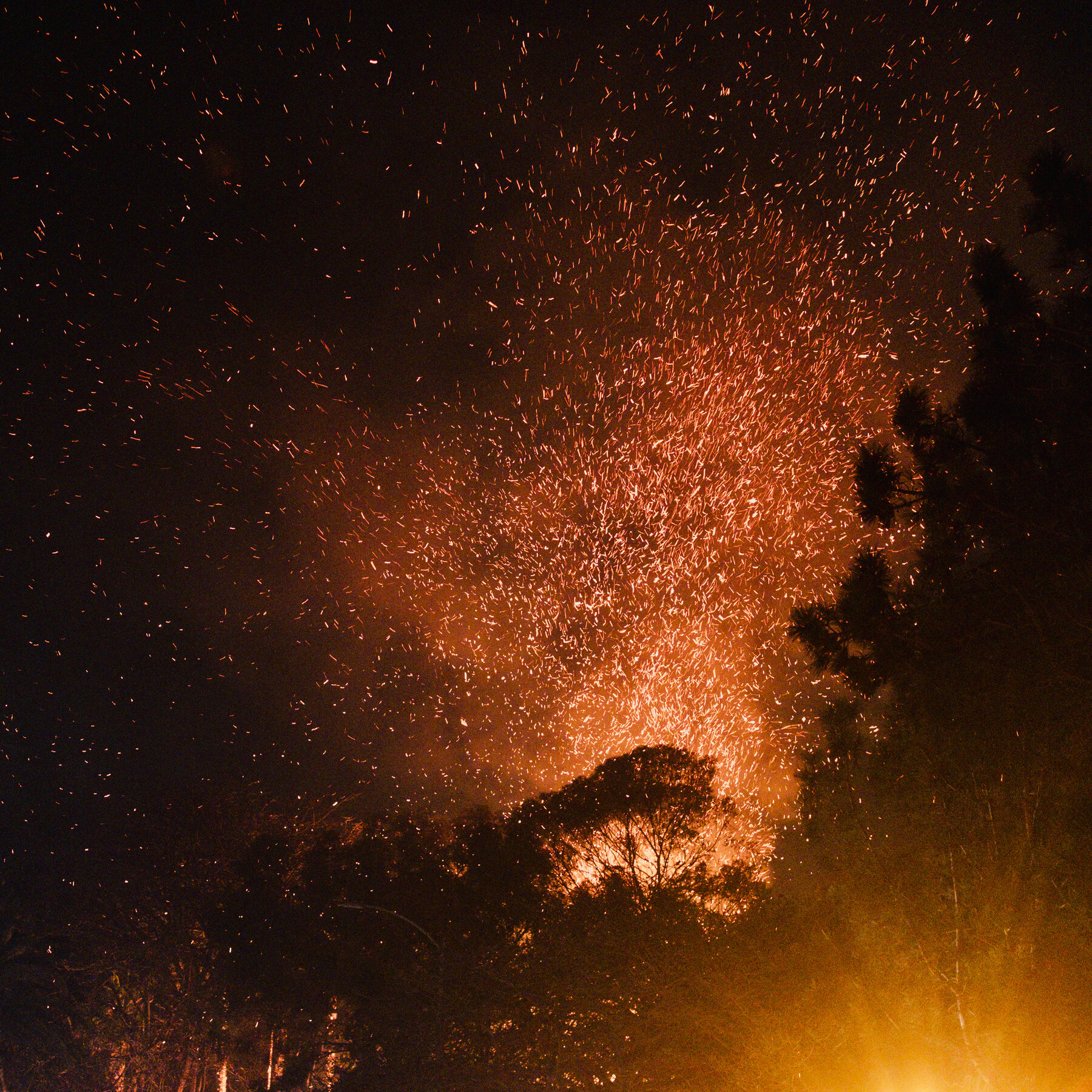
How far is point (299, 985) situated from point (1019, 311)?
29785 millimetres

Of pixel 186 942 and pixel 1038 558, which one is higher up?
pixel 186 942

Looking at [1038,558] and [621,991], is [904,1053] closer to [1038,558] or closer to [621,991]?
[621,991]

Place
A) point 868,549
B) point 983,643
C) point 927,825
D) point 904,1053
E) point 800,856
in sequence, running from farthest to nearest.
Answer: point 800,856, point 904,1053, point 927,825, point 868,549, point 983,643

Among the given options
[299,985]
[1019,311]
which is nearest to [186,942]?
[299,985]

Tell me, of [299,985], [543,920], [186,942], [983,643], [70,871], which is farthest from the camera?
[70,871]

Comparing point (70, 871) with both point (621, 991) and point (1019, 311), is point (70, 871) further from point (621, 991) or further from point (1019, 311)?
point (1019, 311)

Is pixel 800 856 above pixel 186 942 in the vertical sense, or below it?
below

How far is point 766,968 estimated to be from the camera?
58.2 ft

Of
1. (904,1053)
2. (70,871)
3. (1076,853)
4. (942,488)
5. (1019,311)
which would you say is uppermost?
(70,871)

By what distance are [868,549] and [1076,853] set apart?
4.68m

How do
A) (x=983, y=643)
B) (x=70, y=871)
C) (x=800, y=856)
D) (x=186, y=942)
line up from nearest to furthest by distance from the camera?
(x=983, y=643) → (x=800, y=856) → (x=186, y=942) → (x=70, y=871)

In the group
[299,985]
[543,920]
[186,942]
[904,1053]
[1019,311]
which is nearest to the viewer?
[1019,311]

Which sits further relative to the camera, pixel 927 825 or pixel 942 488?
pixel 927 825

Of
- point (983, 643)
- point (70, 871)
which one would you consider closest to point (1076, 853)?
point (983, 643)
